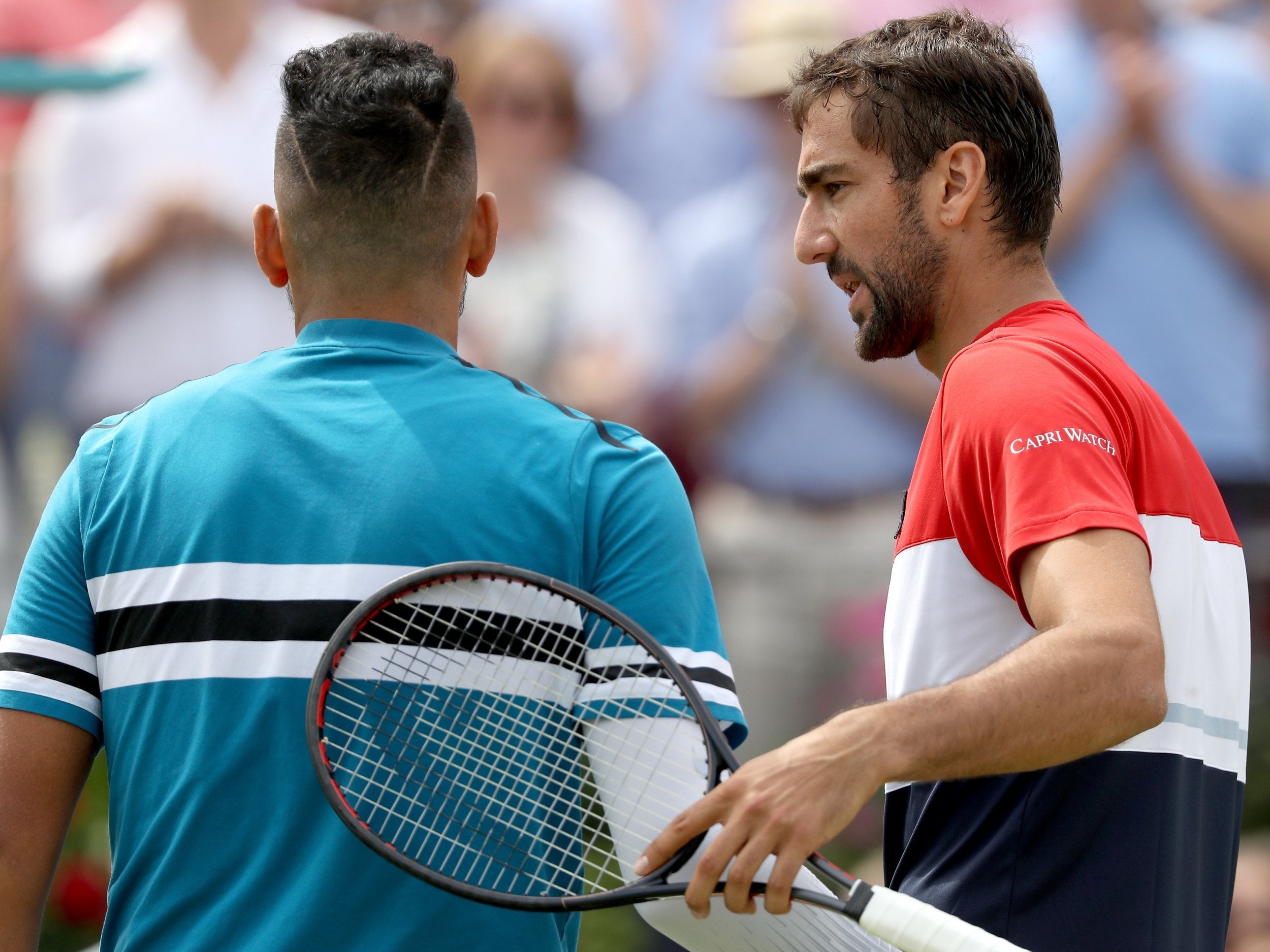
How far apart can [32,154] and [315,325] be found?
501 cm

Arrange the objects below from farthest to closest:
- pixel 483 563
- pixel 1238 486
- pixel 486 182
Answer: pixel 486 182
pixel 1238 486
pixel 483 563

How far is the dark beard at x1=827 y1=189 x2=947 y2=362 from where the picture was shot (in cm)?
221

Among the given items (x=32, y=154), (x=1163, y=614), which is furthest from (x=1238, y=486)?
(x=32, y=154)

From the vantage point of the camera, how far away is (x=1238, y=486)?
5543 mm

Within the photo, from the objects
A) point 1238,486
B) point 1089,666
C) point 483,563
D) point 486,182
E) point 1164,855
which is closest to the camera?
point 1089,666

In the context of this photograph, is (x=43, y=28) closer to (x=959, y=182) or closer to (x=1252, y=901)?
(x=959, y=182)

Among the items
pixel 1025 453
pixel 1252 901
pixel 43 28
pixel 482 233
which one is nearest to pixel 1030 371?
pixel 1025 453

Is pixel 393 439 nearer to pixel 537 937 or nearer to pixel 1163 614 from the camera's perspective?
pixel 537 937

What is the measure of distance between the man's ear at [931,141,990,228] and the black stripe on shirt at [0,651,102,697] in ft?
4.74

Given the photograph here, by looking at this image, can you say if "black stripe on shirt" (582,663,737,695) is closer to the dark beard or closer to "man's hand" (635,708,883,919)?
"man's hand" (635,708,883,919)

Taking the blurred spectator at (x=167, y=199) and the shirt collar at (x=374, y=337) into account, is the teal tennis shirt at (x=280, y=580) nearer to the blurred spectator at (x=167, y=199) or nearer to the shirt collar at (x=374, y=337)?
the shirt collar at (x=374, y=337)

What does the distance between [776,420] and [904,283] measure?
353cm

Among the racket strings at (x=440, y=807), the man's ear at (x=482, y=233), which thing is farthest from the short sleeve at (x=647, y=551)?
the man's ear at (x=482, y=233)

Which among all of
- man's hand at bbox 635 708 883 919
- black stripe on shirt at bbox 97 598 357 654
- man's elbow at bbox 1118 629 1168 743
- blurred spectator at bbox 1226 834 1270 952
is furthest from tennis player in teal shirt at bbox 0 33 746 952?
blurred spectator at bbox 1226 834 1270 952
